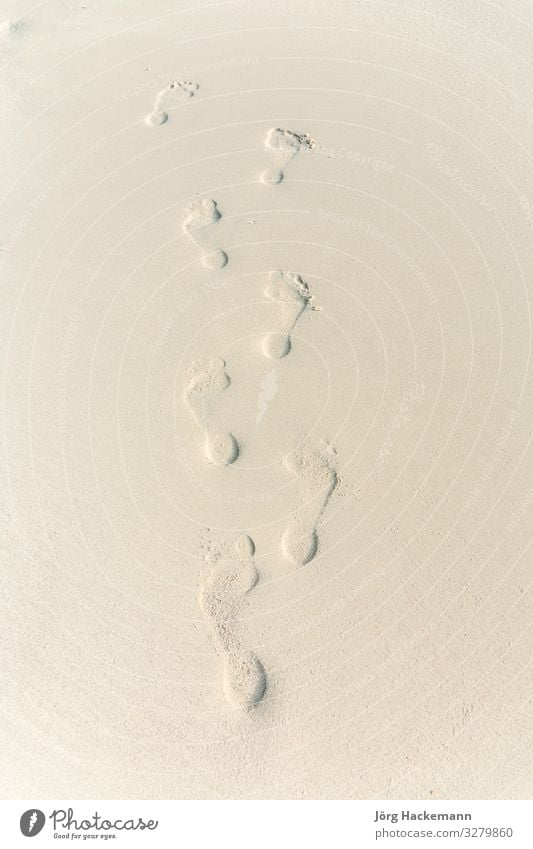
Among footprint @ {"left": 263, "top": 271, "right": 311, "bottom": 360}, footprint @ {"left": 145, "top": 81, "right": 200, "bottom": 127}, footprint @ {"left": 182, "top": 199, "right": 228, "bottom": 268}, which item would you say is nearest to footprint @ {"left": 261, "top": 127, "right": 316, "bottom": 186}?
footprint @ {"left": 182, "top": 199, "right": 228, "bottom": 268}

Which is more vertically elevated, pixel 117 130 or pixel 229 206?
pixel 117 130

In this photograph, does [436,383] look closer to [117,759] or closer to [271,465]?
[271,465]

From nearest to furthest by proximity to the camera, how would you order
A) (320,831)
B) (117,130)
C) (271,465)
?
(320,831) < (271,465) < (117,130)

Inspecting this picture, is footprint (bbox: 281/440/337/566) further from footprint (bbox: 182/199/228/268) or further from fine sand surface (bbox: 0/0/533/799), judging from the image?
footprint (bbox: 182/199/228/268)

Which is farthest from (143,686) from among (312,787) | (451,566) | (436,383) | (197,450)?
(436,383)

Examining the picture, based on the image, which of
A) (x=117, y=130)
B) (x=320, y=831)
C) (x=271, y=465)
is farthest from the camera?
(x=117, y=130)

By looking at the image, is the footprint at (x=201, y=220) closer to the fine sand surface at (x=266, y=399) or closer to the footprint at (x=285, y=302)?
the fine sand surface at (x=266, y=399)

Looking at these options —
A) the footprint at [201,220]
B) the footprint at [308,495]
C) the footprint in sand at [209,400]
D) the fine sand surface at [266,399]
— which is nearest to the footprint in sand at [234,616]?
the fine sand surface at [266,399]
